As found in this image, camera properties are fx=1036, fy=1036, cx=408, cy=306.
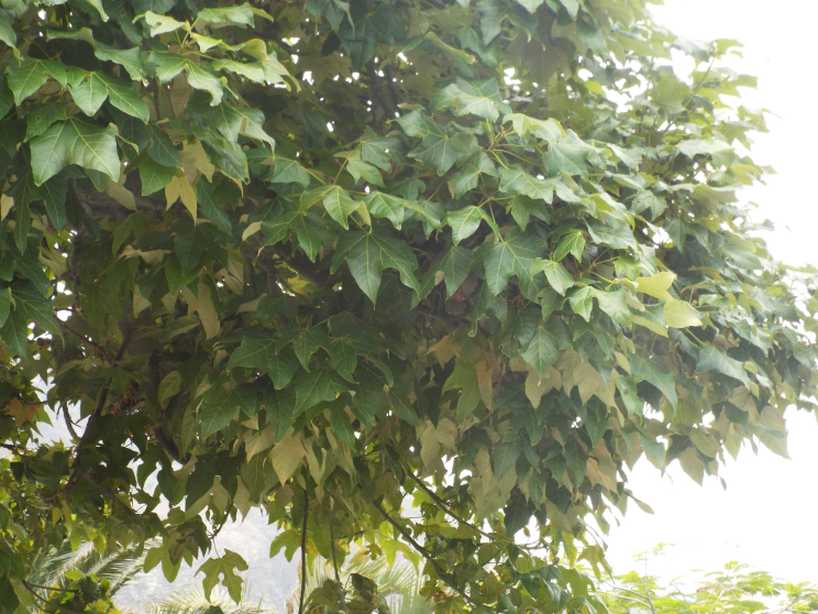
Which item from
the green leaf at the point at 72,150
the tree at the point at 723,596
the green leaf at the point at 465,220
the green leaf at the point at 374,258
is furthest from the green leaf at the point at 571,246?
the tree at the point at 723,596

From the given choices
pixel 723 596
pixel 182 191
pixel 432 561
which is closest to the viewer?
pixel 182 191

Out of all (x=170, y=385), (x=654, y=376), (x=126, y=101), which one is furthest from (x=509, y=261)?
(x=170, y=385)

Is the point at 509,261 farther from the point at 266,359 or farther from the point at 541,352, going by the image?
the point at 266,359

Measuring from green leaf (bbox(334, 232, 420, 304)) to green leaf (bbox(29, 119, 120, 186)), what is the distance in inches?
15.6

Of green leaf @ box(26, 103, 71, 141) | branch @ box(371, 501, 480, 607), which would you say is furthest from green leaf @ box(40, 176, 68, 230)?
branch @ box(371, 501, 480, 607)

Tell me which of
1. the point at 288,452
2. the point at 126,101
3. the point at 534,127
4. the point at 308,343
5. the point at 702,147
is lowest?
the point at 288,452

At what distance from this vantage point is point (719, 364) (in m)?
1.70

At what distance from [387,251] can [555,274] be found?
25 cm

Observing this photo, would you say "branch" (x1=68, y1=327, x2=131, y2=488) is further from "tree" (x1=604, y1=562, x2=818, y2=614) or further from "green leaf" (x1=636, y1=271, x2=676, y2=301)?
"tree" (x1=604, y1=562, x2=818, y2=614)

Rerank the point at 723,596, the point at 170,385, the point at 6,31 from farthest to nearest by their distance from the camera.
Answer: the point at 723,596
the point at 170,385
the point at 6,31

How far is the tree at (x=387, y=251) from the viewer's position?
1353 millimetres

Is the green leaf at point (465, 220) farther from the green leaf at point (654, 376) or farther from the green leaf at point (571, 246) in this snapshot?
the green leaf at point (654, 376)

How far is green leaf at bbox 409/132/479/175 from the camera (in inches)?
60.9

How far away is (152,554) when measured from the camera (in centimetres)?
235
